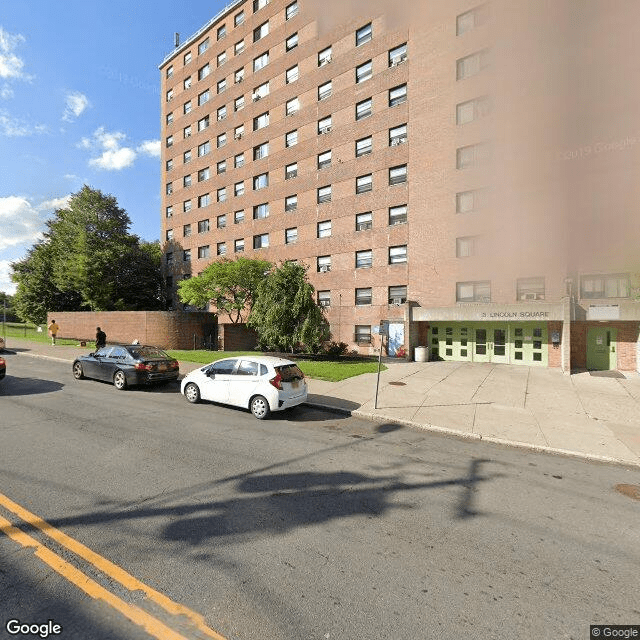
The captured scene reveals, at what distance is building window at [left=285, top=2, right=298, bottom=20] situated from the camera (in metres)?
29.2

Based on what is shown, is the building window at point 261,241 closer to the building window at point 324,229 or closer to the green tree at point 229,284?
the green tree at point 229,284

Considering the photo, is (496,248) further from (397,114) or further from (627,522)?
(627,522)

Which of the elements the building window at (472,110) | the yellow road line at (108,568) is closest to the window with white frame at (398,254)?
the building window at (472,110)

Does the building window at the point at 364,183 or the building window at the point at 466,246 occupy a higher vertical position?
the building window at the point at 364,183

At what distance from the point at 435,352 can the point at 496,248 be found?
7.40 meters

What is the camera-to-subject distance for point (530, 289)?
1997cm

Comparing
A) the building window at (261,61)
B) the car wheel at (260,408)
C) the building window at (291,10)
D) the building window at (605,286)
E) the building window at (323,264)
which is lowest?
the car wheel at (260,408)

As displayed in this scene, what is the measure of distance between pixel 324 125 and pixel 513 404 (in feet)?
82.7

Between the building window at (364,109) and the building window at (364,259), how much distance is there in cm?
988

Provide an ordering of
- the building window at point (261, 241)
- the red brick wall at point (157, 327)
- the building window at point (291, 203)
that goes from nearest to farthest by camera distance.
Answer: the red brick wall at point (157, 327)
the building window at point (291, 203)
the building window at point (261, 241)

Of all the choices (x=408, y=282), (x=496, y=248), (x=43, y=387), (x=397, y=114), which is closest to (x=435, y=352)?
(x=408, y=282)

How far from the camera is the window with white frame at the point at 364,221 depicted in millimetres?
25625

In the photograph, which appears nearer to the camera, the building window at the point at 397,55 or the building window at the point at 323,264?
the building window at the point at 397,55

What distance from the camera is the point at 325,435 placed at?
8.20 metres
